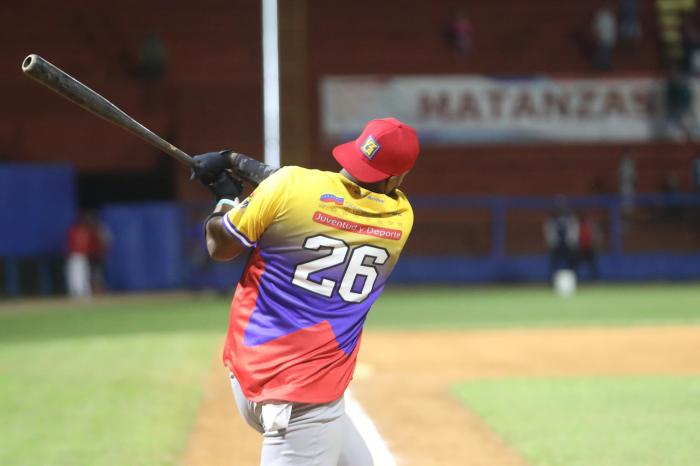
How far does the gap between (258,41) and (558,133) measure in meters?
8.43

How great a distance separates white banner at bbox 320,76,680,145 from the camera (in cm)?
2608

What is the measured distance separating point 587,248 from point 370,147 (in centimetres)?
2050

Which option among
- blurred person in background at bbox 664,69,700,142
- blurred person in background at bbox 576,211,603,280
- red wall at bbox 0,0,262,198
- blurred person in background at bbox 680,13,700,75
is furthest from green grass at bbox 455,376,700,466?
blurred person in background at bbox 680,13,700,75

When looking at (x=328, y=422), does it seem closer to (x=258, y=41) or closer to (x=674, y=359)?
(x=674, y=359)

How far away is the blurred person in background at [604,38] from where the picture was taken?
26703 millimetres

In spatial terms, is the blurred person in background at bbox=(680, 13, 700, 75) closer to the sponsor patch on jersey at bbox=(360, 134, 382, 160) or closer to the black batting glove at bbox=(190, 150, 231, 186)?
the black batting glove at bbox=(190, 150, 231, 186)

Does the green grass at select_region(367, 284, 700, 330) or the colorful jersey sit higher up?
the colorful jersey

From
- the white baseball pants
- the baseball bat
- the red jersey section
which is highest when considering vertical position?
the baseball bat

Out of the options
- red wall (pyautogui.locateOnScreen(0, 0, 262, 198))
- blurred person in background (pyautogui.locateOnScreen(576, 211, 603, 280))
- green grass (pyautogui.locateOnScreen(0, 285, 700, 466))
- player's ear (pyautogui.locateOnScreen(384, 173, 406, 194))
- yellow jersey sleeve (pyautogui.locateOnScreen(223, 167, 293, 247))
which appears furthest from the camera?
red wall (pyautogui.locateOnScreen(0, 0, 262, 198))

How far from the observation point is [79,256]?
880 inches

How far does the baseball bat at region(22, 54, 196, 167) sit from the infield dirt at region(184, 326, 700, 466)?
2.98 metres

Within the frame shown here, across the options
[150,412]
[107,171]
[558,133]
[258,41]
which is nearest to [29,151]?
[107,171]

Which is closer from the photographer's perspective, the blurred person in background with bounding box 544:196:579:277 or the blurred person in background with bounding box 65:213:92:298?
the blurred person in background with bounding box 544:196:579:277

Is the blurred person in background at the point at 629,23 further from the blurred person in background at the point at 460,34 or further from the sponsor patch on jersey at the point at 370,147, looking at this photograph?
the sponsor patch on jersey at the point at 370,147
